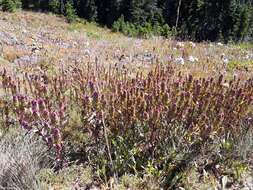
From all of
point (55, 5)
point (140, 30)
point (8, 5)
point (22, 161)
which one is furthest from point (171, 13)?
point (22, 161)

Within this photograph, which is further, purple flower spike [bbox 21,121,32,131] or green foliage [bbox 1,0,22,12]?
green foliage [bbox 1,0,22,12]

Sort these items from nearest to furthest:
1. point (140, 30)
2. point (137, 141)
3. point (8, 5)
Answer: point (137, 141) < point (140, 30) < point (8, 5)

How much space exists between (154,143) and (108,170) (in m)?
0.40

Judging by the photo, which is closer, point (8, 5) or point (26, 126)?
point (26, 126)

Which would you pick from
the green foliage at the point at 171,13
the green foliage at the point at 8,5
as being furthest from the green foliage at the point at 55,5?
the green foliage at the point at 8,5

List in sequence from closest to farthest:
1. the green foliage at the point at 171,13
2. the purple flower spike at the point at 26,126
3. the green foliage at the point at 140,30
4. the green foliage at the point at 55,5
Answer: the purple flower spike at the point at 26,126
the green foliage at the point at 140,30
the green foliage at the point at 55,5
the green foliage at the point at 171,13

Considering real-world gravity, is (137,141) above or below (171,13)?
above

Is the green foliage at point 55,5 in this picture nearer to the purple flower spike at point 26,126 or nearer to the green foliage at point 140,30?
the green foliage at point 140,30

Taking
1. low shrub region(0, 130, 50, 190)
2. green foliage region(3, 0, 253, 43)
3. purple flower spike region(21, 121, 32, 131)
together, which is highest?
purple flower spike region(21, 121, 32, 131)

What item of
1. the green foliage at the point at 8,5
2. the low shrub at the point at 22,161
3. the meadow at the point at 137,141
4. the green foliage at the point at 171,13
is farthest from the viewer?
the green foliage at the point at 171,13

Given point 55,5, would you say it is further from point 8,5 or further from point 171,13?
point 171,13

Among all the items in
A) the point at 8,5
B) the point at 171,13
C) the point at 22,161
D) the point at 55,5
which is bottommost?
the point at 171,13

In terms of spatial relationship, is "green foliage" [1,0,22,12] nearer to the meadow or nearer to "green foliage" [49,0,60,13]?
"green foliage" [49,0,60,13]

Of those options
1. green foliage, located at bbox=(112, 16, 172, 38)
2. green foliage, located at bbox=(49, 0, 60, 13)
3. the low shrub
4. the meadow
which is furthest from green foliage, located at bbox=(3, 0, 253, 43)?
the low shrub
